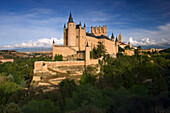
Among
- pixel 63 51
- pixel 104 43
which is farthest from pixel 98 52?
pixel 63 51

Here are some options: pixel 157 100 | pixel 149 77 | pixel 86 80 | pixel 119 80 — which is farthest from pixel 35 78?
pixel 149 77

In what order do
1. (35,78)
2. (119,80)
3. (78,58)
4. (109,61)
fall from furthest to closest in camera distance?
(109,61), (78,58), (119,80), (35,78)

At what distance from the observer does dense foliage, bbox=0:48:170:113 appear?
13.9 meters

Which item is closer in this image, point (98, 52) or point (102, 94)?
point (102, 94)

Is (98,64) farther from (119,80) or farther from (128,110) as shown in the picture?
(128,110)

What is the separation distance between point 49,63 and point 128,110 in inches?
910

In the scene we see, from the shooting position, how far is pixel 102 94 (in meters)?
20.2

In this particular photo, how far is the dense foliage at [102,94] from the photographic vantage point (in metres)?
13.9

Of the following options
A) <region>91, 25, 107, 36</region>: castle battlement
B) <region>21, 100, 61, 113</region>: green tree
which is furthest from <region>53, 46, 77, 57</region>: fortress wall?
<region>91, 25, 107, 36</region>: castle battlement

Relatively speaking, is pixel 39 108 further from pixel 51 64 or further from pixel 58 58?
pixel 58 58

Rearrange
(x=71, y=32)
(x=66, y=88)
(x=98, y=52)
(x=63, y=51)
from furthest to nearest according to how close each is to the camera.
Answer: (x=98, y=52)
(x=71, y=32)
(x=63, y=51)
(x=66, y=88)

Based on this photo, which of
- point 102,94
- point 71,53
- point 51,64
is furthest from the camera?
point 71,53

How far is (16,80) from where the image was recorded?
38312mm

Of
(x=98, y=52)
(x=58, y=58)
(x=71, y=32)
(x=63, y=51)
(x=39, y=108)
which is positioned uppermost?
(x=71, y=32)
